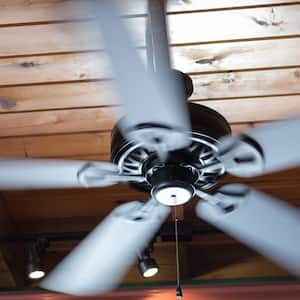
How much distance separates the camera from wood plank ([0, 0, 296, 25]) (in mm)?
1729

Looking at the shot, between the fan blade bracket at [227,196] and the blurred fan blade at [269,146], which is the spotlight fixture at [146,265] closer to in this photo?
the fan blade bracket at [227,196]

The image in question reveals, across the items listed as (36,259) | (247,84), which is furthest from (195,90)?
(36,259)

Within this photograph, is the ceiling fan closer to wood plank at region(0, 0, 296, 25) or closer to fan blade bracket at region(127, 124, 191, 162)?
fan blade bracket at region(127, 124, 191, 162)

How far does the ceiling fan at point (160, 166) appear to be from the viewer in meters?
1.19

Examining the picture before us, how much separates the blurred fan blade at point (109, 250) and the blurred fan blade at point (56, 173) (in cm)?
12

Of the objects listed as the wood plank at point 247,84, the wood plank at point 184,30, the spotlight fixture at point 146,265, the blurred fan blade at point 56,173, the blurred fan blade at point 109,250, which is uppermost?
the wood plank at point 184,30

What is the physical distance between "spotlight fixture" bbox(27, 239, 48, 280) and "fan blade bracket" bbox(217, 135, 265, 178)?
4.94ft

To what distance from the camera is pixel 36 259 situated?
8.72 ft

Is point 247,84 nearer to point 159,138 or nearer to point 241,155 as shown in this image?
point 241,155

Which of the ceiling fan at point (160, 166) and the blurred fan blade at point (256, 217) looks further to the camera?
the blurred fan blade at point (256, 217)

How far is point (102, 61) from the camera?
6.34ft

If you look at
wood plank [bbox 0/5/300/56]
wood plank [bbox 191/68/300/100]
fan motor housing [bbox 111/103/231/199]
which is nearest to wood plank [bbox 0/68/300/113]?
wood plank [bbox 191/68/300/100]

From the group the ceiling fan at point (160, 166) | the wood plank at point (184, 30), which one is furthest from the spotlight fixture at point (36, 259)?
the wood plank at point (184, 30)

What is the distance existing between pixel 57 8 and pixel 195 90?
605 mm
